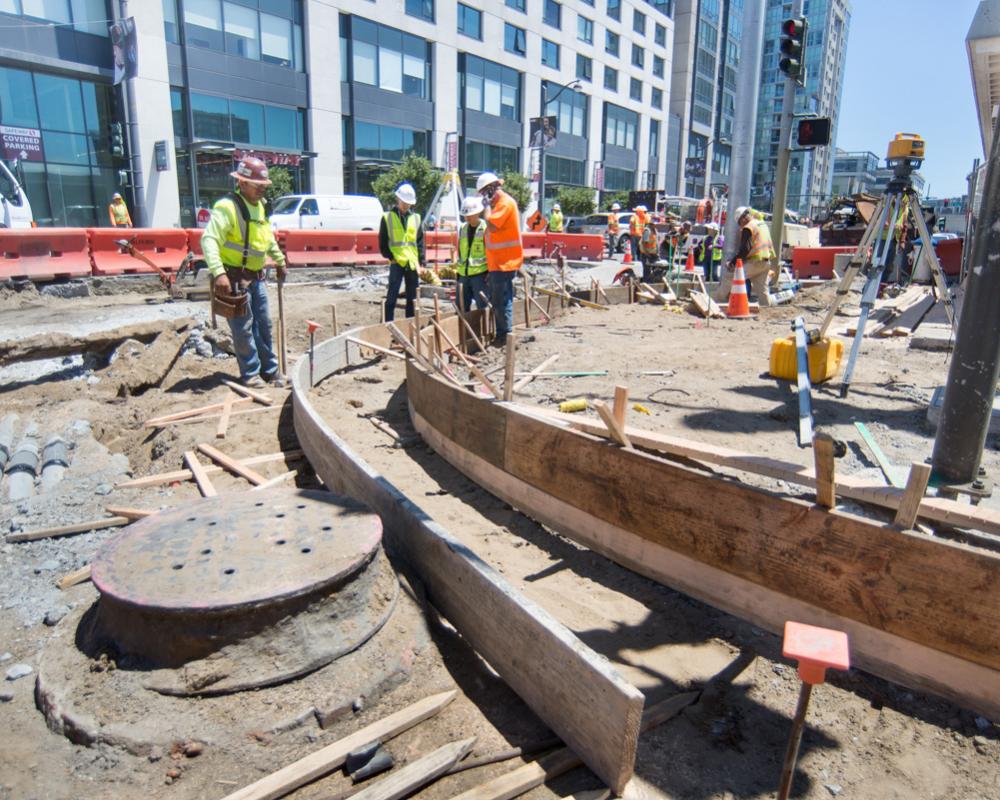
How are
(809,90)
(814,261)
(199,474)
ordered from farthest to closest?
1. (809,90)
2. (814,261)
3. (199,474)

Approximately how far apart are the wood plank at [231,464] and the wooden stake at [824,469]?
11.9 feet

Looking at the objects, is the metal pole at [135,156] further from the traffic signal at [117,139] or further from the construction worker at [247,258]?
the construction worker at [247,258]

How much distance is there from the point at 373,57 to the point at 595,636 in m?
36.0

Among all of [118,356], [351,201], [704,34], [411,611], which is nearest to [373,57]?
[351,201]

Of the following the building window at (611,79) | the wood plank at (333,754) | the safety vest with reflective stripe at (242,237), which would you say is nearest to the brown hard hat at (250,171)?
the safety vest with reflective stripe at (242,237)

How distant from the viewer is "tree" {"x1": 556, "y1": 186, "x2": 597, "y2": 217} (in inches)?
1799

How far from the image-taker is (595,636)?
3281mm

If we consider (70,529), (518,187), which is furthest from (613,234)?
(70,529)

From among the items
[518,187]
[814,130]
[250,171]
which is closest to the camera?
[250,171]

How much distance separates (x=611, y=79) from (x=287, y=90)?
31984 mm

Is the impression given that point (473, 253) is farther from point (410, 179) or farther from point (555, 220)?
point (410, 179)

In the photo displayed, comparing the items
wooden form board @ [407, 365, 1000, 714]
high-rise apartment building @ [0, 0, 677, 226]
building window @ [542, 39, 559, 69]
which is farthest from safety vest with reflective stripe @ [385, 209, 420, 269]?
building window @ [542, 39, 559, 69]

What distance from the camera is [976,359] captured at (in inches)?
133

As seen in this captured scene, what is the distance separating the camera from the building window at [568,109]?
154ft
